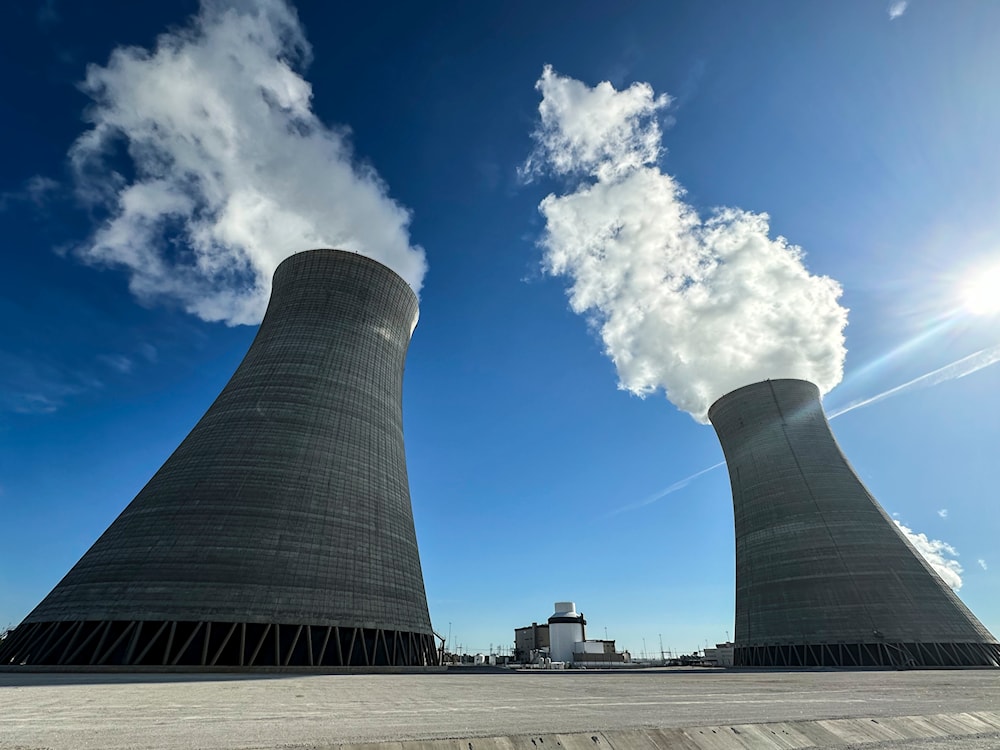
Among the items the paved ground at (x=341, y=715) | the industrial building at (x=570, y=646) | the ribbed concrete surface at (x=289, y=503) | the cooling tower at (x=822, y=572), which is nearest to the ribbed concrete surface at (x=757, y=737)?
the paved ground at (x=341, y=715)

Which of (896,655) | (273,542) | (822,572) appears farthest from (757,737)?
(896,655)

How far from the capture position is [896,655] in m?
28.4

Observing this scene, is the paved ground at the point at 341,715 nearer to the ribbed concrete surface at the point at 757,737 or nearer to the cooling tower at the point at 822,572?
the ribbed concrete surface at the point at 757,737

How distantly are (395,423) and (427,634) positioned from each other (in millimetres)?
10789

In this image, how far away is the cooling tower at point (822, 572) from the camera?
28953 millimetres

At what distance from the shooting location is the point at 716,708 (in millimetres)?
6828

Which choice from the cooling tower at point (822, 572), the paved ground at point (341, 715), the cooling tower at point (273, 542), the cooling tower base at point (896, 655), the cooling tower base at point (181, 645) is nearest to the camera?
the paved ground at point (341, 715)

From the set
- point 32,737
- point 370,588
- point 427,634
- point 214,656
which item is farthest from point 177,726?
point 427,634

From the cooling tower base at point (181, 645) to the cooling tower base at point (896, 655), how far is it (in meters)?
25.5

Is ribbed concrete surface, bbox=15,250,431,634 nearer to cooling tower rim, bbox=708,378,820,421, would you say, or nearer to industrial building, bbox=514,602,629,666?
cooling tower rim, bbox=708,378,820,421

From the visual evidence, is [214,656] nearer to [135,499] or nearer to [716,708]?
[135,499]

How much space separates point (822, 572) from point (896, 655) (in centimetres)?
521

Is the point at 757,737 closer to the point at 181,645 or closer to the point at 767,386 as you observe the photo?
the point at 181,645

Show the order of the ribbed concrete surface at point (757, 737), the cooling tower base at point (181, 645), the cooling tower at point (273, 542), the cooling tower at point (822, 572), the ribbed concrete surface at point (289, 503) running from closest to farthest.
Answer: the ribbed concrete surface at point (757, 737)
the cooling tower base at point (181, 645)
the cooling tower at point (273, 542)
the ribbed concrete surface at point (289, 503)
the cooling tower at point (822, 572)
